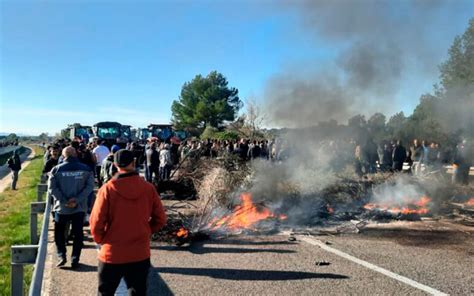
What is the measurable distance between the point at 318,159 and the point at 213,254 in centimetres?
944

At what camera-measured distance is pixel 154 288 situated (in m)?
4.80

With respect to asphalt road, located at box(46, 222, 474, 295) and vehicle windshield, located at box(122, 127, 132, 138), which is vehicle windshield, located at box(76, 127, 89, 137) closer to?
vehicle windshield, located at box(122, 127, 132, 138)

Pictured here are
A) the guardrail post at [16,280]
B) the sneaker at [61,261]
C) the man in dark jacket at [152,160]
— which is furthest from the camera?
the man in dark jacket at [152,160]

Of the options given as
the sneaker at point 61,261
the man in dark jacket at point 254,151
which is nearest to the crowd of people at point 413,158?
the man in dark jacket at point 254,151

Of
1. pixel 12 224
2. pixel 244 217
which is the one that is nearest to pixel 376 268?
pixel 244 217

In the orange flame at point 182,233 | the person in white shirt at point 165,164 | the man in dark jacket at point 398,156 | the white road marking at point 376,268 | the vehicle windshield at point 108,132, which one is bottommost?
the white road marking at point 376,268

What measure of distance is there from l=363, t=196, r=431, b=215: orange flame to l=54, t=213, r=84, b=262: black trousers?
6.77 m

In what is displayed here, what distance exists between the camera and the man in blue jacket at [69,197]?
5.59m

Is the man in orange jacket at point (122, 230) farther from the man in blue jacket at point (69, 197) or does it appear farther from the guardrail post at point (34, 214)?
Answer: the guardrail post at point (34, 214)

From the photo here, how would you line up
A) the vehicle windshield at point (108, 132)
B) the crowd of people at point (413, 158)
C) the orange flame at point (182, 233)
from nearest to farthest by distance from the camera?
the orange flame at point (182, 233)
the crowd of people at point (413, 158)
the vehicle windshield at point (108, 132)

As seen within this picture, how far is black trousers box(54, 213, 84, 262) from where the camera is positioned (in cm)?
559

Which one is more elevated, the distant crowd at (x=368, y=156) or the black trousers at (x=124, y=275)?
the distant crowd at (x=368, y=156)

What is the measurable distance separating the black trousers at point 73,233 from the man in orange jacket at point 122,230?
2460 millimetres

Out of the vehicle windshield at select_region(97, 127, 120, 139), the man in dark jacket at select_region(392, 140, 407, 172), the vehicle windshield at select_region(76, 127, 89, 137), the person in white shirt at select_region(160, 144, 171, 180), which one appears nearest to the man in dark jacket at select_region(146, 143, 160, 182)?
the person in white shirt at select_region(160, 144, 171, 180)
